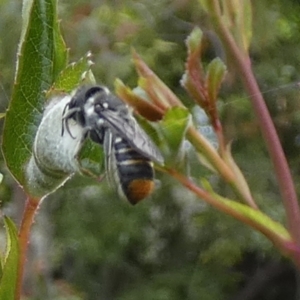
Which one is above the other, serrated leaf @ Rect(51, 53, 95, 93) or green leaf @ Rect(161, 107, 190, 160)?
serrated leaf @ Rect(51, 53, 95, 93)

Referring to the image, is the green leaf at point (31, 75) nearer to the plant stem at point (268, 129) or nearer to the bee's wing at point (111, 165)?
the bee's wing at point (111, 165)

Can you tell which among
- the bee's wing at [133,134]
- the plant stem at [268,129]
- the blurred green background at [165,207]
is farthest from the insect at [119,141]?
the blurred green background at [165,207]

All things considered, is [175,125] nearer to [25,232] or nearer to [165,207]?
[25,232]

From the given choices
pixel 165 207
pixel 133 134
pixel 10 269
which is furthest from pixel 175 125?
pixel 165 207

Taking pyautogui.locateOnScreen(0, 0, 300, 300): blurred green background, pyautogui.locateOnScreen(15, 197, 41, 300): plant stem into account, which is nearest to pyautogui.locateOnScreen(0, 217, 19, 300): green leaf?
pyautogui.locateOnScreen(15, 197, 41, 300): plant stem

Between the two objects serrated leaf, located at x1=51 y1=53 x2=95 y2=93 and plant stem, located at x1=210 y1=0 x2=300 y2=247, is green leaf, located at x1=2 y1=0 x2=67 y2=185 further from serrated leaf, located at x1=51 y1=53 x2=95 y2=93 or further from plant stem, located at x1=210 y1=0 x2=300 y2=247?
plant stem, located at x1=210 y1=0 x2=300 y2=247

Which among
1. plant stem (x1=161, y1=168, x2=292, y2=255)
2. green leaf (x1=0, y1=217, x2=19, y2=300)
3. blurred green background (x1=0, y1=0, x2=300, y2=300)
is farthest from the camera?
blurred green background (x1=0, y1=0, x2=300, y2=300)
